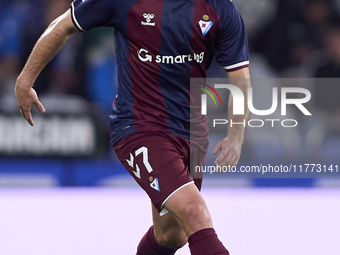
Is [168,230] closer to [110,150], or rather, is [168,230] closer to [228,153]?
[228,153]

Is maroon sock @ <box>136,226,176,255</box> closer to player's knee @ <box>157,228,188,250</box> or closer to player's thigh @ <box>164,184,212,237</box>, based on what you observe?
player's knee @ <box>157,228,188,250</box>

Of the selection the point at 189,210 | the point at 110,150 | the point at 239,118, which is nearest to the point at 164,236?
the point at 189,210

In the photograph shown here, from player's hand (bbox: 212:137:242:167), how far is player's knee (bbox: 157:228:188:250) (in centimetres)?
42

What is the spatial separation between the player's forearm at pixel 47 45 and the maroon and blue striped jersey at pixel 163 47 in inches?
2.4

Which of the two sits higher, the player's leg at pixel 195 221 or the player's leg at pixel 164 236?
the player's leg at pixel 195 221

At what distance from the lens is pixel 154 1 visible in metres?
2.97

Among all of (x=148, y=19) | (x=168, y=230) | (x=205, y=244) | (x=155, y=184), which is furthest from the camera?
(x=168, y=230)

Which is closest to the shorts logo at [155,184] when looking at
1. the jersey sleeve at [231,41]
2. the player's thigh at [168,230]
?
the player's thigh at [168,230]

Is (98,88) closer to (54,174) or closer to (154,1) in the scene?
(54,174)

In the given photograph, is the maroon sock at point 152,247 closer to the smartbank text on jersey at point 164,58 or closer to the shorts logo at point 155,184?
the shorts logo at point 155,184

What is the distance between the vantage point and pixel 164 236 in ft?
10.5

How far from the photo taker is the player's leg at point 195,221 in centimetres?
260

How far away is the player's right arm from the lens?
302 cm

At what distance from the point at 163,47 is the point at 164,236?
3.07 ft
